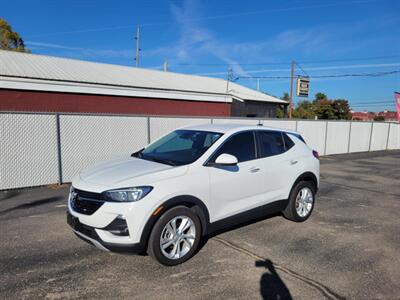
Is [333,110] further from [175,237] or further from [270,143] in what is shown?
[175,237]

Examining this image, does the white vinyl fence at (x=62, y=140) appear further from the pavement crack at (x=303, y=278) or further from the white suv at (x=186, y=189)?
the pavement crack at (x=303, y=278)

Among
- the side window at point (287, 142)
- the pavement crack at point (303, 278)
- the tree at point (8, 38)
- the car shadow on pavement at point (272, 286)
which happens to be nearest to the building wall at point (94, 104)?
the side window at point (287, 142)

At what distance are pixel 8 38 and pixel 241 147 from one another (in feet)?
143

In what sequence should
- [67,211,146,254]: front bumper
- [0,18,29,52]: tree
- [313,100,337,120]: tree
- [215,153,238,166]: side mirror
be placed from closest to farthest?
[67,211,146,254]: front bumper
[215,153,238,166]: side mirror
[0,18,29,52]: tree
[313,100,337,120]: tree

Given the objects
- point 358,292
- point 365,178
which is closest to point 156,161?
point 358,292

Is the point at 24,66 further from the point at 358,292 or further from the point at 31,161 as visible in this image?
the point at 358,292

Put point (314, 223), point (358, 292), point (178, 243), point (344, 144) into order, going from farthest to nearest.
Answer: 1. point (344, 144)
2. point (314, 223)
3. point (178, 243)
4. point (358, 292)

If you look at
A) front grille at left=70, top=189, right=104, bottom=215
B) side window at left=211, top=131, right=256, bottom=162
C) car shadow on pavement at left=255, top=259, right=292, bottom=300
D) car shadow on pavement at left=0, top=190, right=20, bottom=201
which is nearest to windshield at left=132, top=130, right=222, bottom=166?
side window at left=211, top=131, right=256, bottom=162

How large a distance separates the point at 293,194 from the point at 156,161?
2.46 metres

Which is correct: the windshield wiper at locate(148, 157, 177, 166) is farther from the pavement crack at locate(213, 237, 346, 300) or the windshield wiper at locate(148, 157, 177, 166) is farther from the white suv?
the pavement crack at locate(213, 237, 346, 300)

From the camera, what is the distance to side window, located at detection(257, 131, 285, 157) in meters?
4.86

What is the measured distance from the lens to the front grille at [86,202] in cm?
346

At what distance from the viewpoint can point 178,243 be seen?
3.73 meters

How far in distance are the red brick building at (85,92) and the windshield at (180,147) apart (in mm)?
10727
